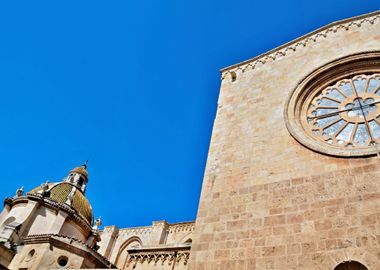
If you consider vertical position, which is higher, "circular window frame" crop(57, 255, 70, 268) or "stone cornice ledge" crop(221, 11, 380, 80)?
"stone cornice ledge" crop(221, 11, 380, 80)

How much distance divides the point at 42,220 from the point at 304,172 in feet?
61.8

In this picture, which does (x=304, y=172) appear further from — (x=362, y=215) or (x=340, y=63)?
(x=340, y=63)

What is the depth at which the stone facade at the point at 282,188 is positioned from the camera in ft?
17.5

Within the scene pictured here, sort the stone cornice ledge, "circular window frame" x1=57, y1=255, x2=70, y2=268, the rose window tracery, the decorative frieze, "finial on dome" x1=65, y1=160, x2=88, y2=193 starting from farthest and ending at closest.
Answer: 1. "finial on dome" x1=65, y1=160, x2=88, y2=193
2. "circular window frame" x1=57, y1=255, x2=70, y2=268
3. the stone cornice ledge
4. the decorative frieze
5. the rose window tracery

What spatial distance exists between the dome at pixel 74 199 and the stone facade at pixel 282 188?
57.3 ft

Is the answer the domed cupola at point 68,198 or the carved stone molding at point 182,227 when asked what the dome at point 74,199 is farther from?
the carved stone molding at point 182,227

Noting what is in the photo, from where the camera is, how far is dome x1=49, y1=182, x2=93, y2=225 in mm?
22844

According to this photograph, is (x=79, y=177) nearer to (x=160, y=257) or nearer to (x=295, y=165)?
(x=160, y=257)

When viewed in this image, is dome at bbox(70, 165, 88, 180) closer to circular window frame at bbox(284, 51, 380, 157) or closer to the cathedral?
the cathedral

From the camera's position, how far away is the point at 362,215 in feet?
17.5

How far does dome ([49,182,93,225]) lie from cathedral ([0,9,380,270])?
16443 millimetres

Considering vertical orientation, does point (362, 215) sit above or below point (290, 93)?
below

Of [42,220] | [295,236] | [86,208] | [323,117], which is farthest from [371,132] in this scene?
[86,208]

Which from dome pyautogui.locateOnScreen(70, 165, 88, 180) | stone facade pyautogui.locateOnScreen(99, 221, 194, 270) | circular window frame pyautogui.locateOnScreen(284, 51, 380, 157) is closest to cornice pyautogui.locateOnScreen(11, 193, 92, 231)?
stone facade pyautogui.locateOnScreen(99, 221, 194, 270)
